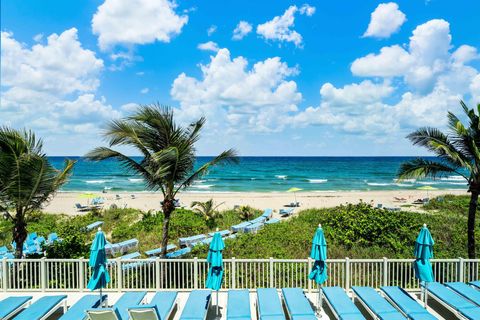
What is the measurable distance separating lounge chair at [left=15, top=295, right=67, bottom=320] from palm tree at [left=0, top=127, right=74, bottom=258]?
288cm

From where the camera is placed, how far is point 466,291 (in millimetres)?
7680

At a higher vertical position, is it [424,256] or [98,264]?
[424,256]

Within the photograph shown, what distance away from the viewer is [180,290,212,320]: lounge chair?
6.81 m

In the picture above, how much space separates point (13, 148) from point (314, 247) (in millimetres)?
8901

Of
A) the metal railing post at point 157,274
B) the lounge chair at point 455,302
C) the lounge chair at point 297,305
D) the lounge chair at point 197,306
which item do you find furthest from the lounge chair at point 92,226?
the lounge chair at point 455,302

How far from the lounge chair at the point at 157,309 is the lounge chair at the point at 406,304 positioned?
4.92m

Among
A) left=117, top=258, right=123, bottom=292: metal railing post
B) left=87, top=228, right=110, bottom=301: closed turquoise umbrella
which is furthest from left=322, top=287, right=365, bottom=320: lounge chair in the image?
left=117, top=258, right=123, bottom=292: metal railing post

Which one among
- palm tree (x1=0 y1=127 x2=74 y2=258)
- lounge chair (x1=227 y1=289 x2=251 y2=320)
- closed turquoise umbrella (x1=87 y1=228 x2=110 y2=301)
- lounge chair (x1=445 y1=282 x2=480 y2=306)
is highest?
palm tree (x1=0 y1=127 x2=74 y2=258)

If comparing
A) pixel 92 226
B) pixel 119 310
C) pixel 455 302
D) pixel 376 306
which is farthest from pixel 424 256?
pixel 92 226

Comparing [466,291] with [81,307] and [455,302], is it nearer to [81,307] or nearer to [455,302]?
[455,302]

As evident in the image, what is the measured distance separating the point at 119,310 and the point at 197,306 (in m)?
1.69

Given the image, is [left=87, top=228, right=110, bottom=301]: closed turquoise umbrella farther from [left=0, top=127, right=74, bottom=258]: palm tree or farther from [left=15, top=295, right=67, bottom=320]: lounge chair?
[left=0, top=127, right=74, bottom=258]: palm tree

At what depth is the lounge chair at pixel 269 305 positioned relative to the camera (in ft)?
22.1

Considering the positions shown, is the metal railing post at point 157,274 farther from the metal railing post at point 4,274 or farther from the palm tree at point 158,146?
the metal railing post at point 4,274
